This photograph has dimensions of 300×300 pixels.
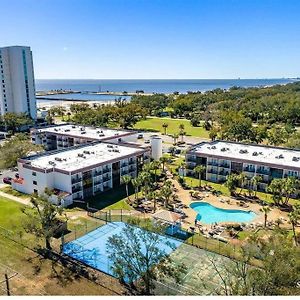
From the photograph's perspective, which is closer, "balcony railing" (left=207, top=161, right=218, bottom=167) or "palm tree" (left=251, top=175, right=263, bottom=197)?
"palm tree" (left=251, top=175, right=263, bottom=197)

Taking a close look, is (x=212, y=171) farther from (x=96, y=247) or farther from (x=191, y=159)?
(x=96, y=247)

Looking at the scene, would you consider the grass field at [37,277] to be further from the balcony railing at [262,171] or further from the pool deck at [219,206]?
the balcony railing at [262,171]

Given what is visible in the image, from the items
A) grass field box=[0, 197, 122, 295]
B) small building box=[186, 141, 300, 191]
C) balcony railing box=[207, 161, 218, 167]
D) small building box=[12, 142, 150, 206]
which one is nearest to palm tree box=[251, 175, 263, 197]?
small building box=[186, 141, 300, 191]

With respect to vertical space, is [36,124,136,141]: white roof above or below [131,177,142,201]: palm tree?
above

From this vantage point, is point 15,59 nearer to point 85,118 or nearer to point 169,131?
point 85,118

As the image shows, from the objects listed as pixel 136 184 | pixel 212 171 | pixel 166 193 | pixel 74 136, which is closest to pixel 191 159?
pixel 212 171

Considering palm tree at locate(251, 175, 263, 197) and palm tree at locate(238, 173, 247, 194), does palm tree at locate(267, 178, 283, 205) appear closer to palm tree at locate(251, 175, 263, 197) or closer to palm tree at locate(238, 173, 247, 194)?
palm tree at locate(251, 175, 263, 197)

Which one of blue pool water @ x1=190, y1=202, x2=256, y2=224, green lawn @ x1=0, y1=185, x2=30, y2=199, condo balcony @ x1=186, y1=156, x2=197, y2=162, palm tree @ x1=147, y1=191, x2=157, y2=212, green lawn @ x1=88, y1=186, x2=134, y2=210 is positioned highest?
condo balcony @ x1=186, y1=156, x2=197, y2=162
